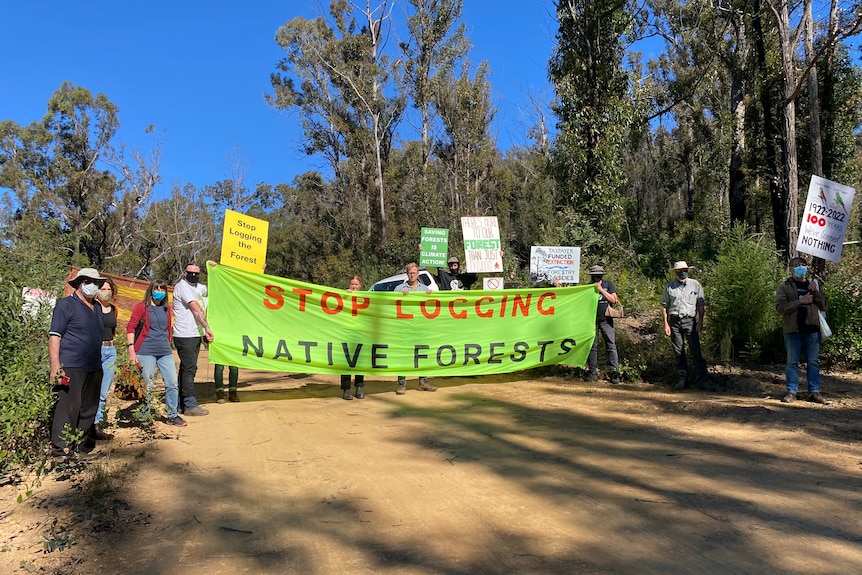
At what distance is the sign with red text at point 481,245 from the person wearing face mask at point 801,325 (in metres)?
7.28

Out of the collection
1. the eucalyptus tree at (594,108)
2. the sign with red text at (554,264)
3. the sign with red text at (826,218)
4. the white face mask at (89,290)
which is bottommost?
the white face mask at (89,290)

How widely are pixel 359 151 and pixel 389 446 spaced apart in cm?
3173

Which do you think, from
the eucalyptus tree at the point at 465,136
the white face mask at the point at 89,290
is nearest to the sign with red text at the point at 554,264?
the white face mask at the point at 89,290

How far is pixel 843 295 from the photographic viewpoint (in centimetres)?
915

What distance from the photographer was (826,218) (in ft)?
27.5

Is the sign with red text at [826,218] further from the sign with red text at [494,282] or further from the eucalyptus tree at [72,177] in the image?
the eucalyptus tree at [72,177]

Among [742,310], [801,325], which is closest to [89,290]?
[801,325]

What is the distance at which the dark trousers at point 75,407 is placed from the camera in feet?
17.4

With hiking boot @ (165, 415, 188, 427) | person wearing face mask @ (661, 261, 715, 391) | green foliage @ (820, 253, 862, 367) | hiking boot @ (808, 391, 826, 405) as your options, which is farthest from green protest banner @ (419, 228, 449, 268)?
hiking boot @ (808, 391, 826, 405)

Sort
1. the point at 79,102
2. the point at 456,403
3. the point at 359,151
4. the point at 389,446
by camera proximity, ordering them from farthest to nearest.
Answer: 1. the point at 359,151
2. the point at 79,102
3. the point at 456,403
4. the point at 389,446

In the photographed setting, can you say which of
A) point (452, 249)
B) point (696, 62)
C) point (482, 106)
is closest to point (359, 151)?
point (482, 106)

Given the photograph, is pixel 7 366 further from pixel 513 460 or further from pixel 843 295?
pixel 843 295

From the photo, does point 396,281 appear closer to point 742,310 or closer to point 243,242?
point 243,242

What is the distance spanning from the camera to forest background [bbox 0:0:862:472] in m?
9.36
